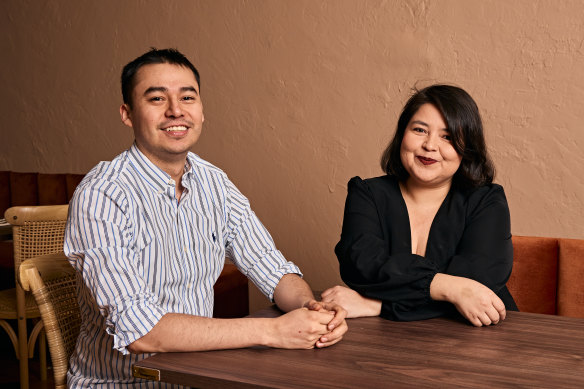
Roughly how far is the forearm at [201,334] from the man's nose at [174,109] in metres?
0.61

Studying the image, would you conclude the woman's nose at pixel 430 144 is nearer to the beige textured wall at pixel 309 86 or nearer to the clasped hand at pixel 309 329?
the clasped hand at pixel 309 329

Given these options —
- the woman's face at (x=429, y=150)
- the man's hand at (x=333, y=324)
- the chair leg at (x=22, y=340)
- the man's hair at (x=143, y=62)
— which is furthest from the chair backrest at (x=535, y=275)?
the chair leg at (x=22, y=340)

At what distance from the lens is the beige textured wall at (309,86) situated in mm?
2910

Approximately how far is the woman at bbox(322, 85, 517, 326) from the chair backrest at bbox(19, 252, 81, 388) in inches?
29.6

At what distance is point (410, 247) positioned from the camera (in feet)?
6.23

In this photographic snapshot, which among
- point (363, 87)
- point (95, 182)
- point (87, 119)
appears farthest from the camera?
point (87, 119)

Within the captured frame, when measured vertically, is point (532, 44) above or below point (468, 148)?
above

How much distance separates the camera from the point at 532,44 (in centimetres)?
291

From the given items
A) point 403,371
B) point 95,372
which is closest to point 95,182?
point 95,372

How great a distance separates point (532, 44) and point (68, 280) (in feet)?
7.76

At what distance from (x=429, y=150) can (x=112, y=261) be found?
1.00 metres

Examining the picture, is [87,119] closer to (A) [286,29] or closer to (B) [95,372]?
(A) [286,29]

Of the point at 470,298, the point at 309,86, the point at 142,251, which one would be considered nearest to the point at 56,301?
the point at 142,251

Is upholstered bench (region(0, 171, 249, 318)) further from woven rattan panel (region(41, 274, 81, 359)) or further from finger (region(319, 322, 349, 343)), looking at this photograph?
finger (region(319, 322, 349, 343))
